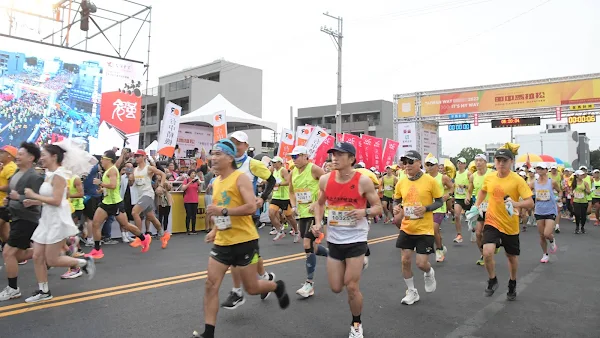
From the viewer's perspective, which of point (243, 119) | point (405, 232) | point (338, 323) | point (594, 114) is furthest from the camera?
point (594, 114)

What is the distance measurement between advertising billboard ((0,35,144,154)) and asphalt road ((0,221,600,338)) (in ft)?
32.3

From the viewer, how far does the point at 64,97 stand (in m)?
16.2

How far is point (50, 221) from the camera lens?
5.12 metres

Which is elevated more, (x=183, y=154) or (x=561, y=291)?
(x=183, y=154)

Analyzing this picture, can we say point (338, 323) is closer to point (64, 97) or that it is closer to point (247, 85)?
point (64, 97)

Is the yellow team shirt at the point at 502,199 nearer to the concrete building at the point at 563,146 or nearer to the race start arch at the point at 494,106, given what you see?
the race start arch at the point at 494,106

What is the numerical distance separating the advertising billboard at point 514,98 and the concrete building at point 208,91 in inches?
710

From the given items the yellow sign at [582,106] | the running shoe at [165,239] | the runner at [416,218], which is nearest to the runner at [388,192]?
the running shoe at [165,239]

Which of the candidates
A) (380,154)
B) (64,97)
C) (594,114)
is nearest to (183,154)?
(64,97)

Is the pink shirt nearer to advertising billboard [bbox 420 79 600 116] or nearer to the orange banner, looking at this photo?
the orange banner

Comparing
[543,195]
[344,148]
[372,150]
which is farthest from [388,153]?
[344,148]

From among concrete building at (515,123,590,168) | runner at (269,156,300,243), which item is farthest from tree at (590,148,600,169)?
runner at (269,156,300,243)

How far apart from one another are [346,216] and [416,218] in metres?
1.52

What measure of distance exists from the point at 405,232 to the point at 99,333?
3641 mm
